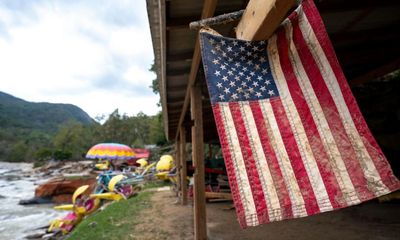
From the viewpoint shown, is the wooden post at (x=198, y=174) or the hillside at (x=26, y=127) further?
the hillside at (x=26, y=127)

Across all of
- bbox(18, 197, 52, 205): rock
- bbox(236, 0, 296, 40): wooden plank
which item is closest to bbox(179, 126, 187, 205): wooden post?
bbox(236, 0, 296, 40): wooden plank

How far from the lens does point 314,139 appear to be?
145 cm

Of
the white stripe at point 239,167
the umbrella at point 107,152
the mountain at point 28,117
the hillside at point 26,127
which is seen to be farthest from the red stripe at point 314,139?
the mountain at point 28,117

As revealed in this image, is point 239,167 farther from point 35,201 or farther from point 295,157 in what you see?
point 35,201

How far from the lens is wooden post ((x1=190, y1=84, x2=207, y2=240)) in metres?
3.68

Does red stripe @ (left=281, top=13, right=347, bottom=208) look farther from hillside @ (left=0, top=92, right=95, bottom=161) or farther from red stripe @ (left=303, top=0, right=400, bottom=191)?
hillside @ (left=0, top=92, right=95, bottom=161)

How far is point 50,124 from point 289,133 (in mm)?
129765

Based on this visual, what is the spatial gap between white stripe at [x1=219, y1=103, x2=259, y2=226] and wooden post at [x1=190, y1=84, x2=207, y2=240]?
2.22 meters

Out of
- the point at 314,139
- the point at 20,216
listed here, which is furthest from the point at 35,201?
the point at 314,139

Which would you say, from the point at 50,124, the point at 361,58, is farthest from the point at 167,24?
the point at 50,124

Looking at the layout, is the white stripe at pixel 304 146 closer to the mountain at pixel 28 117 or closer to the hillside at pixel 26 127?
the hillside at pixel 26 127

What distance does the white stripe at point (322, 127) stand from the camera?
52.5 inches

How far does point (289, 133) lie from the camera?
1.49 meters

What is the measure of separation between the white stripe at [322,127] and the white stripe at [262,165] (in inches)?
12.5
